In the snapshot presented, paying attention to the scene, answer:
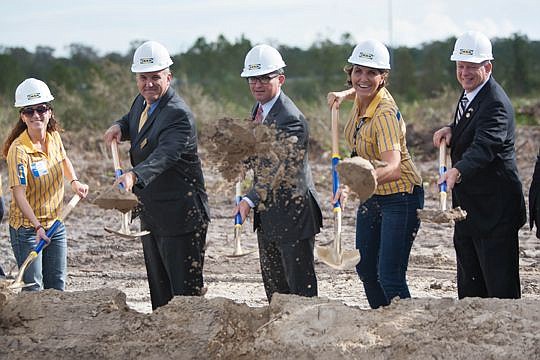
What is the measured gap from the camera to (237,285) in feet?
25.2

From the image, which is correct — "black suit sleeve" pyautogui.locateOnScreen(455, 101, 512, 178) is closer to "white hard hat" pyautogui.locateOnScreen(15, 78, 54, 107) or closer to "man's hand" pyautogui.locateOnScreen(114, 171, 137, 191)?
"man's hand" pyautogui.locateOnScreen(114, 171, 137, 191)

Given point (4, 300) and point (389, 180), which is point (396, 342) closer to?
point (389, 180)

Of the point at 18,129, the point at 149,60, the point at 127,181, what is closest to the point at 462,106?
the point at 149,60

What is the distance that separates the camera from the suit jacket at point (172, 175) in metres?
5.59

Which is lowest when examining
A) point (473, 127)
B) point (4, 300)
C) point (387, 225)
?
point (4, 300)

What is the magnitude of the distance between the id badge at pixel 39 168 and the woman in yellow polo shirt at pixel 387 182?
221cm

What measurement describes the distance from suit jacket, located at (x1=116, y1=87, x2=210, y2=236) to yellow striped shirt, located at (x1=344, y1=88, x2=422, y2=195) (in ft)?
3.65

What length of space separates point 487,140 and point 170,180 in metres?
2.06

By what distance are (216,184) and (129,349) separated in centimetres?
721

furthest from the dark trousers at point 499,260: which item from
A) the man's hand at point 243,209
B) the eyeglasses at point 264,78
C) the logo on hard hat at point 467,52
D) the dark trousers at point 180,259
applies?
the dark trousers at point 180,259

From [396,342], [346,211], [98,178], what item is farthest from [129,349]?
[98,178]

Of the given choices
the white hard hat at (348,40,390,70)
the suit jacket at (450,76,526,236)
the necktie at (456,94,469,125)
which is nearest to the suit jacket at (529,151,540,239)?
the suit jacket at (450,76,526,236)

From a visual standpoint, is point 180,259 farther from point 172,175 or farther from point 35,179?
point 35,179

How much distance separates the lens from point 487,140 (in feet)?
17.0
